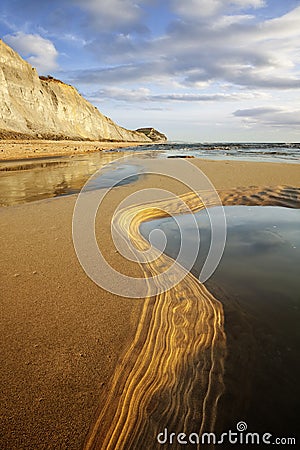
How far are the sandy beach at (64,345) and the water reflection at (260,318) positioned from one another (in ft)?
0.45

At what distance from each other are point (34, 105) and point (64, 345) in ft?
179

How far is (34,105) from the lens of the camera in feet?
157

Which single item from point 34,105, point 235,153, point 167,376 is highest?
point 34,105

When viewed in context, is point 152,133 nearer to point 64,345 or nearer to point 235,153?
point 235,153

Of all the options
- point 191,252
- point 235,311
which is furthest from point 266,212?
point 235,311

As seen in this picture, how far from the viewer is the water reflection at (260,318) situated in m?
1.64

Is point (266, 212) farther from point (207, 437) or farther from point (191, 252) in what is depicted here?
point (207, 437)

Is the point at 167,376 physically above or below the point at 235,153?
below

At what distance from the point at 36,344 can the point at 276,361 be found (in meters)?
1.74

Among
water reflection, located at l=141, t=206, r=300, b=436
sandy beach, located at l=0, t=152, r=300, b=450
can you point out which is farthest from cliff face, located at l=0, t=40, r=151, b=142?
water reflection, located at l=141, t=206, r=300, b=436

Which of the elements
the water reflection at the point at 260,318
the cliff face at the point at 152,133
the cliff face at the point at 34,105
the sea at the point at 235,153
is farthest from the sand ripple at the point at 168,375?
the cliff face at the point at 152,133

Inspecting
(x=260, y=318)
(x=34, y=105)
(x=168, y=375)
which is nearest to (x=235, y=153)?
(x=260, y=318)

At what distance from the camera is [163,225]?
5.19 meters

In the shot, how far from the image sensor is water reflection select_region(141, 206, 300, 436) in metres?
1.64
